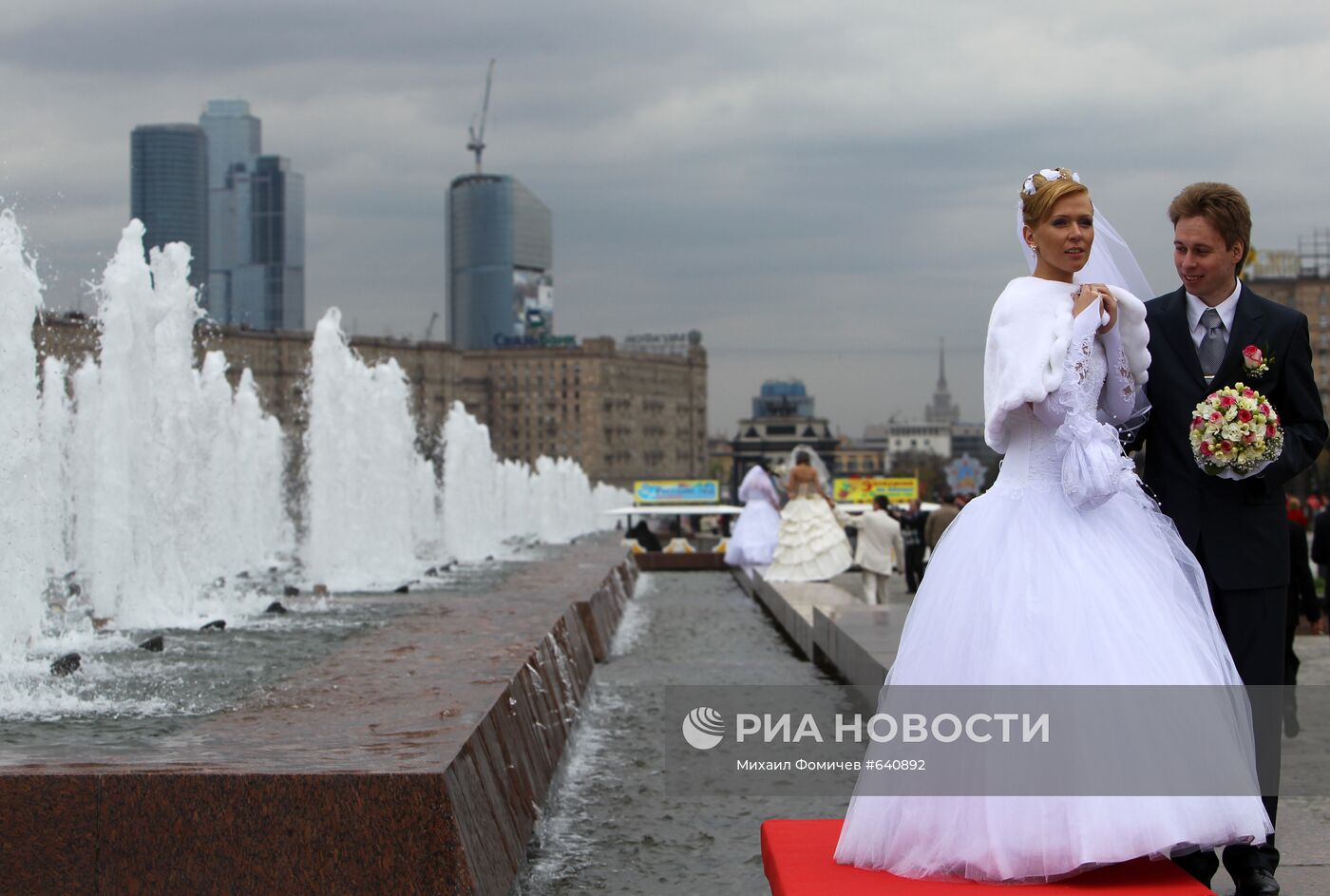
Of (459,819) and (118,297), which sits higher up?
(118,297)

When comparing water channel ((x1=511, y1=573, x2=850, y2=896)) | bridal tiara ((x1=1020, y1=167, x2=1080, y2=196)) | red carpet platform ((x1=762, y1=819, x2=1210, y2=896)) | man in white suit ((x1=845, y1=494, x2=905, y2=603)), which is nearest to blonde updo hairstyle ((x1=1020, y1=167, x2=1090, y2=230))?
bridal tiara ((x1=1020, y1=167, x2=1080, y2=196))

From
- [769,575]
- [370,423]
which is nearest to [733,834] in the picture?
[769,575]

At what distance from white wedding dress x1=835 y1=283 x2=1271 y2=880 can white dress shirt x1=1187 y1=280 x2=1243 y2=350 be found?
36cm

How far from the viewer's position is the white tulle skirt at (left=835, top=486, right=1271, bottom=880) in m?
3.97

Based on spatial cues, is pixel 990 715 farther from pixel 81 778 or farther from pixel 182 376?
pixel 182 376

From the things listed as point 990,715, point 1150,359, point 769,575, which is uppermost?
point 1150,359

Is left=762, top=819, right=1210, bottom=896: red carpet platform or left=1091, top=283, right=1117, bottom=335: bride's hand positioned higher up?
left=1091, top=283, right=1117, bottom=335: bride's hand

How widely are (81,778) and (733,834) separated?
3175 millimetres

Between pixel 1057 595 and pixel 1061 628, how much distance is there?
0.29 feet

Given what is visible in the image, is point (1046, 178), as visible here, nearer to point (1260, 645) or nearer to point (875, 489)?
point (1260, 645)

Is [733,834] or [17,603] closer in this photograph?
[733,834]

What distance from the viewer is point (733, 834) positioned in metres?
6.96

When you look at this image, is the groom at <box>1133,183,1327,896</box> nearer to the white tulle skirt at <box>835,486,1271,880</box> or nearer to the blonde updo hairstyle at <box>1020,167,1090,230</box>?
the white tulle skirt at <box>835,486,1271,880</box>

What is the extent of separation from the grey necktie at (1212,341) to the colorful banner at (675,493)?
2442 inches
